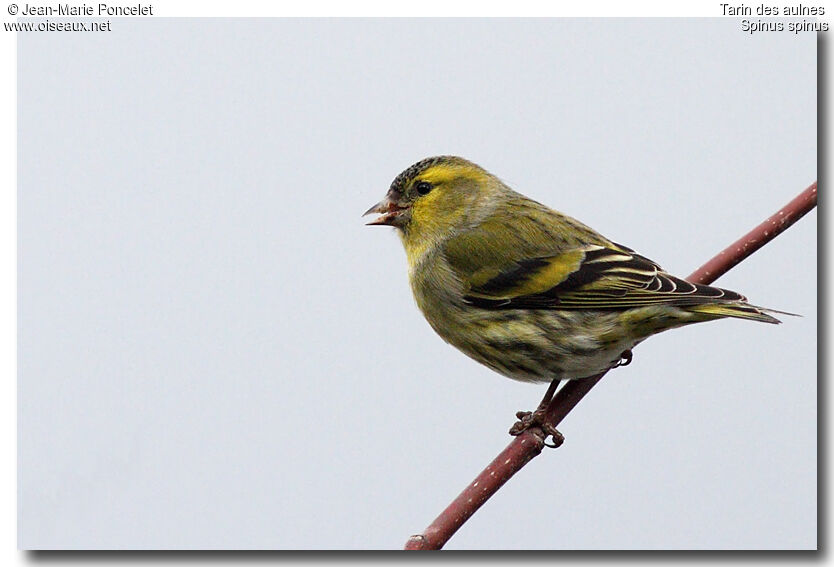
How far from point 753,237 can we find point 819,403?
848 millimetres

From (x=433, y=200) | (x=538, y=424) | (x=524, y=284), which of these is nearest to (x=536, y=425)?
(x=538, y=424)

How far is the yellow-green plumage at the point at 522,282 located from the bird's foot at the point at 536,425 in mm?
123

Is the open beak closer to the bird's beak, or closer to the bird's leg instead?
the bird's beak

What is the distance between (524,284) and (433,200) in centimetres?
41

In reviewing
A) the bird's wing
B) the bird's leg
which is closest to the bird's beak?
the bird's wing

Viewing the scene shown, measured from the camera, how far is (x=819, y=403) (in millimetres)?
3248

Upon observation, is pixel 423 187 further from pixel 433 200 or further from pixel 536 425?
pixel 536 425

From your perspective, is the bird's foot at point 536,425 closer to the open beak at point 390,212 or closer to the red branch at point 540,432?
the red branch at point 540,432

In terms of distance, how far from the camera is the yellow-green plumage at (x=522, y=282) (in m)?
2.82

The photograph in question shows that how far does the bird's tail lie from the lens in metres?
2.60

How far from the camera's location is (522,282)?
9.77 feet

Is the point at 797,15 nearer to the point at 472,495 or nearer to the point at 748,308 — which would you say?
the point at 748,308

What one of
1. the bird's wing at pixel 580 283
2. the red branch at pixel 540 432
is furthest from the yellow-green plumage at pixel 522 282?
the red branch at pixel 540 432

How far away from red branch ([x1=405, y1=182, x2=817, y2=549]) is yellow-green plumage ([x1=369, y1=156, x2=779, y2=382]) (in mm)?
126
